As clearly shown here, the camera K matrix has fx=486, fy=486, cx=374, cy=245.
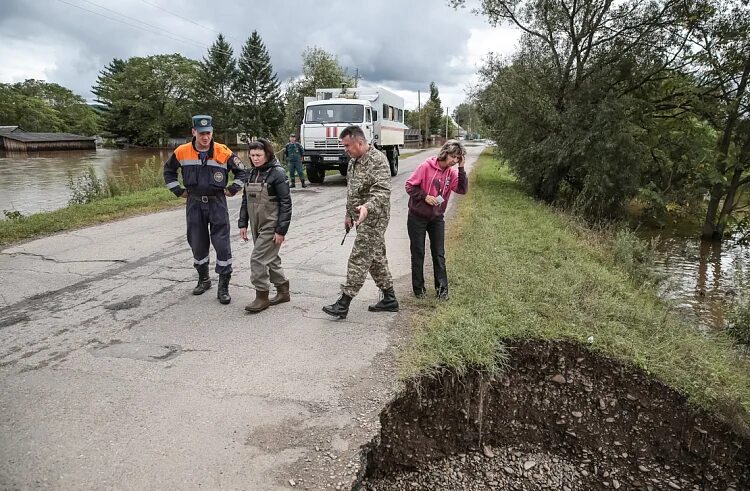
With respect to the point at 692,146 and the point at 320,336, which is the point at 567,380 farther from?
the point at 692,146

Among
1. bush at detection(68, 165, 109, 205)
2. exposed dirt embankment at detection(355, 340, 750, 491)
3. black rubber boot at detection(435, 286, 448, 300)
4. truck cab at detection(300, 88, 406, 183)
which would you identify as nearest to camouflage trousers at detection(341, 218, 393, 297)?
black rubber boot at detection(435, 286, 448, 300)

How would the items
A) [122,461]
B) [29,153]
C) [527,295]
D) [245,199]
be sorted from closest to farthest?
[122,461] → [245,199] → [527,295] → [29,153]

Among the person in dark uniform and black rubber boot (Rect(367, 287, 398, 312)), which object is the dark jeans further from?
the person in dark uniform

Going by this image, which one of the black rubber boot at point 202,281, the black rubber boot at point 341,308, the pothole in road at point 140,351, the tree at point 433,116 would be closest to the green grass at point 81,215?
the black rubber boot at point 202,281

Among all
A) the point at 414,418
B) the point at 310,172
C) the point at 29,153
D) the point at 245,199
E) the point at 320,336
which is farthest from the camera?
the point at 29,153

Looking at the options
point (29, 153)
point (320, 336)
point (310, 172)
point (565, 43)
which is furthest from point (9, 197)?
point (29, 153)

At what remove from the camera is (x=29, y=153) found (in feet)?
164

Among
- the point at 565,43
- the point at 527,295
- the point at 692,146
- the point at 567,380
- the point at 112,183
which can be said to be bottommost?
the point at 567,380

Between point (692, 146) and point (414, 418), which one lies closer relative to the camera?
point (414, 418)

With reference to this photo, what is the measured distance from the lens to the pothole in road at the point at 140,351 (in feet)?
13.2

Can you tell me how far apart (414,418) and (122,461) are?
6.19 feet

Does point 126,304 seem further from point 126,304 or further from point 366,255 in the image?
point 366,255

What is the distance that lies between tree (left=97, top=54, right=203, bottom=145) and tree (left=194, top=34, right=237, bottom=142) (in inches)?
161

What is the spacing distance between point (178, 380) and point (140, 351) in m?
0.70
